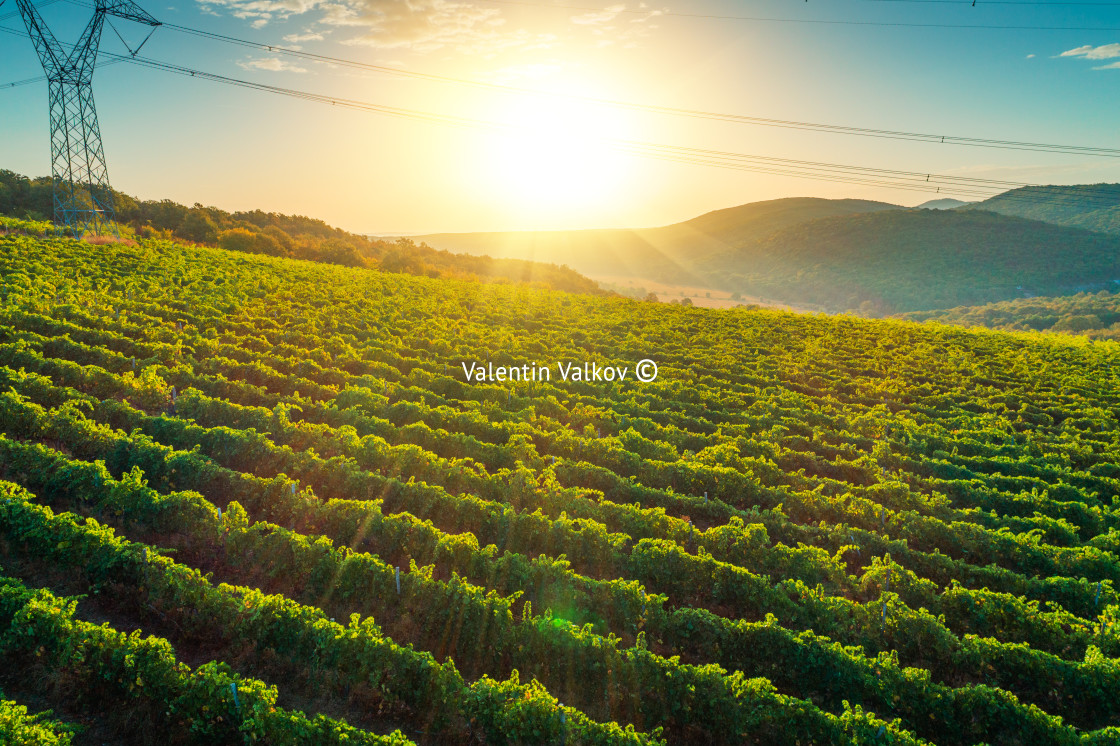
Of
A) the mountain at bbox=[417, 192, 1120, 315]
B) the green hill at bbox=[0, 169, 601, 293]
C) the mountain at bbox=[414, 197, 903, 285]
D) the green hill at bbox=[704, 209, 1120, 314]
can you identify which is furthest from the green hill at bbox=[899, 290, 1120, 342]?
the mountain at bbox=[414, 197, 903, 285]

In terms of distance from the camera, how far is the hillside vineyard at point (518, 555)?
7.22 m

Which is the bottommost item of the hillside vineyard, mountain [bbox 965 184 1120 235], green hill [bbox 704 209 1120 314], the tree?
the hillside vineyard

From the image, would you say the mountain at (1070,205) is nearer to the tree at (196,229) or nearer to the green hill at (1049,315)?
the green hill at (1049,315)

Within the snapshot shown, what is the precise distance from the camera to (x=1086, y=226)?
110m

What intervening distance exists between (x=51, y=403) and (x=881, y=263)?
12676 cm

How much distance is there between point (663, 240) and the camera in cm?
17450

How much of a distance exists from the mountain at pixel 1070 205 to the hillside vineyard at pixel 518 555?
134m

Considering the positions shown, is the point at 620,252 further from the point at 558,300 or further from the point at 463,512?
the point at 463,512

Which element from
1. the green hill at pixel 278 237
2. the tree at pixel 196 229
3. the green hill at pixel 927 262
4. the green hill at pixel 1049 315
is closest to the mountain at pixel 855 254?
the green hill at pixel 927 262

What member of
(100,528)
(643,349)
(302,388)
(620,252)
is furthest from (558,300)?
(620,252)

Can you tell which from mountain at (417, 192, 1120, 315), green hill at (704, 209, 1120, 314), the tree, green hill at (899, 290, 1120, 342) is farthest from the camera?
mountain at (417, 192, 1120, 315)

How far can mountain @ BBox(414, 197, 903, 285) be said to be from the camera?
151875 millimetres

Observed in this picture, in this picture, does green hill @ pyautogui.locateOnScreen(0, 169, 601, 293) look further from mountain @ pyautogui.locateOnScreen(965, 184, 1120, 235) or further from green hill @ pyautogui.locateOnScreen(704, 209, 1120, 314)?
mountain @ pyautogui.locateOnScreen(965, 184, 1120, 235)

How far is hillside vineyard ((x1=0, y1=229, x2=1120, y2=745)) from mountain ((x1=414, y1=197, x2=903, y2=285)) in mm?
128540
